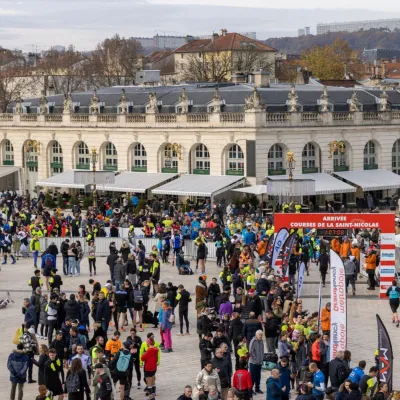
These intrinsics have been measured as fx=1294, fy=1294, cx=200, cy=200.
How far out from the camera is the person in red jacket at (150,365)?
24.4 metres

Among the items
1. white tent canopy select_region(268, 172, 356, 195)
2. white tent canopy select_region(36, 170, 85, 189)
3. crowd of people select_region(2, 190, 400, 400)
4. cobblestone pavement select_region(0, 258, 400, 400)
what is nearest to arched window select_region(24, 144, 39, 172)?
white tent canopy select_region(36, 170, 85, 189)

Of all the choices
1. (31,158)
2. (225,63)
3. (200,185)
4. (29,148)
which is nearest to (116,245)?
Answer: (200,185)

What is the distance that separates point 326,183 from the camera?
59.6 metres

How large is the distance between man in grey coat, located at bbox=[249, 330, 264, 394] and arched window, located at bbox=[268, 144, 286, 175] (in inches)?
1391

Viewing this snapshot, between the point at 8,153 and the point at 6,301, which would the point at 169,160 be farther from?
the point at 6,301

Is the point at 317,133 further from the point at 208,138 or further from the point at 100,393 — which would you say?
the point at 100,393

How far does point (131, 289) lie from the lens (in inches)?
1216

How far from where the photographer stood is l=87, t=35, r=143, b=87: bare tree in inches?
4641

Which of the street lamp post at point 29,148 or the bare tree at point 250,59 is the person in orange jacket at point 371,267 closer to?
the street lamp post at point 29,148

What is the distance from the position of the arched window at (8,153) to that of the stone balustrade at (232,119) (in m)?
4.05

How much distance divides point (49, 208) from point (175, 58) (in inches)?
2932

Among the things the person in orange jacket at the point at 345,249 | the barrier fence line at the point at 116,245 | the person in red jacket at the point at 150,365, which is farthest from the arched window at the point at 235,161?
the person in red jacket at the point at 150,365

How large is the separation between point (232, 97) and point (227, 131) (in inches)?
110

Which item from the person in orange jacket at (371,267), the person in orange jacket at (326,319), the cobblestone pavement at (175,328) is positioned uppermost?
the person in orange jacket at (326,319)
